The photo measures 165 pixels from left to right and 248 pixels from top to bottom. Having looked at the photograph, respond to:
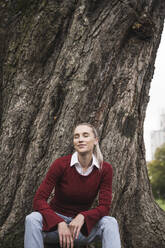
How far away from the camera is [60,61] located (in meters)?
4.25

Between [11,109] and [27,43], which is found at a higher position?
[27,43]

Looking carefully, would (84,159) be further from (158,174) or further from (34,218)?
(158,174)

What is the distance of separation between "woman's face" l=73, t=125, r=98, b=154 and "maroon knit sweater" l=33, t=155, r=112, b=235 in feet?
0.66

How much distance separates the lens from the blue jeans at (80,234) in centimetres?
291

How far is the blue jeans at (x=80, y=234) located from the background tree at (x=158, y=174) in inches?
533

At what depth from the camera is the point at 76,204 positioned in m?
3.40

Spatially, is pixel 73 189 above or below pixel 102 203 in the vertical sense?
above

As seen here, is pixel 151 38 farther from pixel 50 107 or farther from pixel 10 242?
pixel 10 242

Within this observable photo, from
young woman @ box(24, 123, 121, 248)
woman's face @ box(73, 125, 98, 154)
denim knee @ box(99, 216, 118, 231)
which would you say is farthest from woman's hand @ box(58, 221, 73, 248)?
woman's face @ box(73, 125, 98, 154)

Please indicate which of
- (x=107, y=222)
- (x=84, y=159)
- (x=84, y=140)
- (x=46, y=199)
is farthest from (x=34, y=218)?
(x=84, y=140)

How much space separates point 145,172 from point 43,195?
6.69 feet

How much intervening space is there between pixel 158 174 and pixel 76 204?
14680 millimetres

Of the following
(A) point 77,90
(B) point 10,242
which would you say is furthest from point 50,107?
(B) point 10,242

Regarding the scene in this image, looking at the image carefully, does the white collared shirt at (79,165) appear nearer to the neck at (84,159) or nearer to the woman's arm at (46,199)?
the neck at (84,159)
